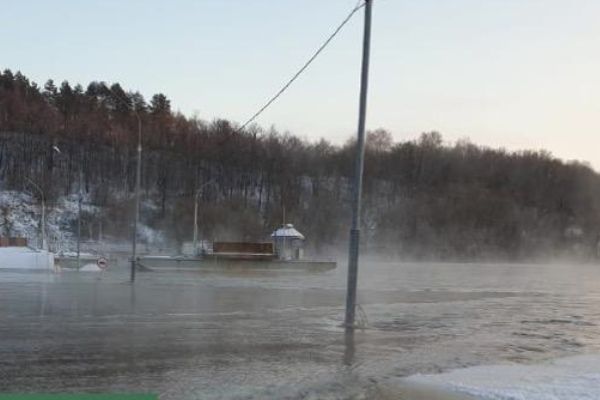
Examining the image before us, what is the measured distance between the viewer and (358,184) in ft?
62.4

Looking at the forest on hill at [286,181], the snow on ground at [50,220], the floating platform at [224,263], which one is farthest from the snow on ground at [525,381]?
the forest on hill at [286,181]

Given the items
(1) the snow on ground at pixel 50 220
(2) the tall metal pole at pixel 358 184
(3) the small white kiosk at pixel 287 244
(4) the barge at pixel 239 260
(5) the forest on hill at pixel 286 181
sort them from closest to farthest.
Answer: (2) the tall metal pole at pixel 358 184 → (4) the barge at pixel 239 260 → (3) the small white kiosk at pixel 287 244 → (1) the snow on ground at pixel 50 220 → (5) the forest on hill at pixel 286 181

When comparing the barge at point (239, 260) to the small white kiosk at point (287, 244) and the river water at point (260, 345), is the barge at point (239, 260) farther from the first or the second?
the river water at point (260, 345)

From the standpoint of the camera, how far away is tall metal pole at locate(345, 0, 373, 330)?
746 inches

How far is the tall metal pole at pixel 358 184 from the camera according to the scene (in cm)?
1894

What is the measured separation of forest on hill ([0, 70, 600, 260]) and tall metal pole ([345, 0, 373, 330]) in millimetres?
108507

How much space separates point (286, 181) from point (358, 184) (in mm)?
135820

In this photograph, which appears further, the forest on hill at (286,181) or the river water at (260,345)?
the forest on hill at (286,181)

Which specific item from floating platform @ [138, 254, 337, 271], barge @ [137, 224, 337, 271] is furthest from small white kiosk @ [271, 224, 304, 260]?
floating platform @ [138, 254, 337, 271]

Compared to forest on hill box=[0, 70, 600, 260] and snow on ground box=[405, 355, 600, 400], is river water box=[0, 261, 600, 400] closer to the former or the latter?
snow on ground box=[405, 355, 600, 400]

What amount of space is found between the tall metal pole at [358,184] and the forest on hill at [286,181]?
356ft

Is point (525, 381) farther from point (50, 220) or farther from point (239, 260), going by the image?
point (50, 220)

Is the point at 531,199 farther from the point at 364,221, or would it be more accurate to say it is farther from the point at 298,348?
the point at 298,348

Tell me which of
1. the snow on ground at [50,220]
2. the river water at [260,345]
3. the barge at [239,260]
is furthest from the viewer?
the snow on ground at [50,220]
